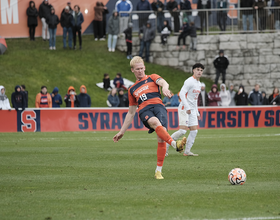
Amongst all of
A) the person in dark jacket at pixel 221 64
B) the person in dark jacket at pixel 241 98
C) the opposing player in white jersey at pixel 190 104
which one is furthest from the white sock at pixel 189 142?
the person in dark jacket at pixel 221 64

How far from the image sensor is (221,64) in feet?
86.3

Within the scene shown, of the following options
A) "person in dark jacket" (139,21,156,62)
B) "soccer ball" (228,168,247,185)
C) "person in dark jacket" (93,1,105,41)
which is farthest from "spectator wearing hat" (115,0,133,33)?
"soccer ball" (228,168,247,185)

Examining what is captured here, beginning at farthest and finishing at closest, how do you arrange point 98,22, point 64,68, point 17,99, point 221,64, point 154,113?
1. point 98,22
2. point 64,68
3. point 221,64
4. point 17,99
5. point 154,113

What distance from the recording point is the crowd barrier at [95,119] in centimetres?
1947

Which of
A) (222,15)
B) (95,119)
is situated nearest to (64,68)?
(95,119)

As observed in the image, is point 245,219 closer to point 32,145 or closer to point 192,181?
point 192,181

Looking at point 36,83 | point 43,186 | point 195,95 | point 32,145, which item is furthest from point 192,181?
point 36,83

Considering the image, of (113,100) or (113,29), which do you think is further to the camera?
(113,29)

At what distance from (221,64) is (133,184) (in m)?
20.2

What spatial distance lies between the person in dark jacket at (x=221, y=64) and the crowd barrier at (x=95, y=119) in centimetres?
606

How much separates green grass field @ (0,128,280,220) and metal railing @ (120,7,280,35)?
53.8 ft

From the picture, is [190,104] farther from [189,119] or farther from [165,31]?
[165,31]

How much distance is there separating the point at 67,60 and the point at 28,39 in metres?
4.03

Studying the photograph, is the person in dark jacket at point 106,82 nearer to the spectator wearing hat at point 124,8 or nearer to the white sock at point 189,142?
the spectator wearing hat at point 124,8
